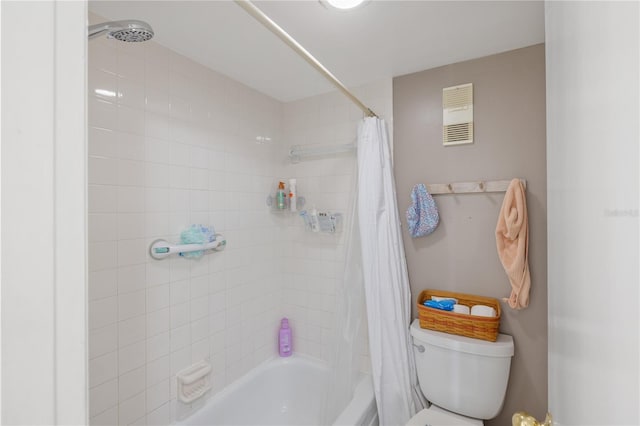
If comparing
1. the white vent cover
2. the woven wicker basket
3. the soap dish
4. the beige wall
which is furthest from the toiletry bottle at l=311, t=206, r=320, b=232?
the soap dish

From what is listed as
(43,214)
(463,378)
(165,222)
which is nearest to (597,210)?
(43,214)

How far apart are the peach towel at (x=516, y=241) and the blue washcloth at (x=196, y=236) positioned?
1.45 metres

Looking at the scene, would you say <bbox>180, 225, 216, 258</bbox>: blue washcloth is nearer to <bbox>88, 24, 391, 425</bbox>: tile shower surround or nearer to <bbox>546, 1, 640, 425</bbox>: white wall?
<bbox>88, 24, 391, 425</bbox>: tile shower surround

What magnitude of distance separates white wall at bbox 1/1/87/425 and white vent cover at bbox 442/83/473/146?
160cm

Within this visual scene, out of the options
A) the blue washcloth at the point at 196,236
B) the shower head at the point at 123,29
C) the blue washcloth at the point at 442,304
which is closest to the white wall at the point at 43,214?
the shower head at the point at 123,29

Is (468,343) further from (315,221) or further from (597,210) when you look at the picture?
(597,210)

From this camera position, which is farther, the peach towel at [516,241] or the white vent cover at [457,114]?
the white vent cover at [457,114]

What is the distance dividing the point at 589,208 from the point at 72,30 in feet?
1.83

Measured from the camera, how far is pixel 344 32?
1.29 meters

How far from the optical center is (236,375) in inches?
68.8

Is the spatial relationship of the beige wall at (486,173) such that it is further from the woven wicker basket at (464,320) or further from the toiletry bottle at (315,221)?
the toiletry bottle at (315,221)

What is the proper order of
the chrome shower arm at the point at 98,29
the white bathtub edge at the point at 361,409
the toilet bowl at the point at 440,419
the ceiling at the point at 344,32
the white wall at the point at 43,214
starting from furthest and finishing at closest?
the white bathtub edge at the point at 361,409 → the toilet bowl at the point at 440,419 → the ceiling at the point at 344,32 → the chrome shower arm at the point at 98,29 → the white wall at the point at 43,214

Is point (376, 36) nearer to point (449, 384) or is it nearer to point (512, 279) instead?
point (512, 279)

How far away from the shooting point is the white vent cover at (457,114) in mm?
1511
